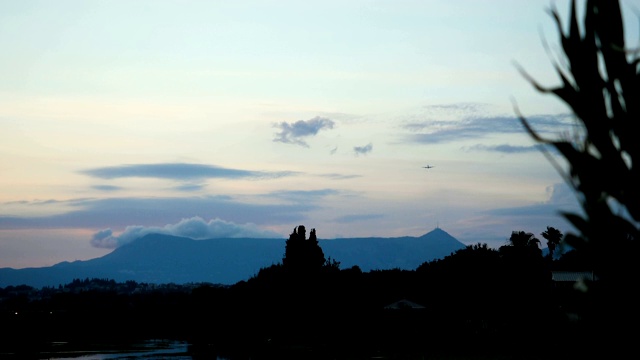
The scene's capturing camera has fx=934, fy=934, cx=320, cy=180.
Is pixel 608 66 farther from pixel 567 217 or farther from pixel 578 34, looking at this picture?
pixel 567 217

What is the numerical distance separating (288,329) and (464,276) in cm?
2185

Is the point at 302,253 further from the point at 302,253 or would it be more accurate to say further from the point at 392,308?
the point at 392,308

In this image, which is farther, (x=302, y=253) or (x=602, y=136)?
(x=302, y=253)

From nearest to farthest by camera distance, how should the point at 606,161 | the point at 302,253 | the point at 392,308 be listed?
the point at 606,161 → the point at 392,308 → the point at 302,253

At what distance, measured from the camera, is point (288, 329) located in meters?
112

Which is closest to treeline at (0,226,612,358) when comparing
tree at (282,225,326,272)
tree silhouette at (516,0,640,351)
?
tree at (282,225,326,272)

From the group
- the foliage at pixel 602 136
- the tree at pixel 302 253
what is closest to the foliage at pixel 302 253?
the tree at pixel 302 253

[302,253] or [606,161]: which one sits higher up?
[302,253]

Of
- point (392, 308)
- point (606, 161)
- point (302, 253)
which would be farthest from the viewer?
point (302, 253)

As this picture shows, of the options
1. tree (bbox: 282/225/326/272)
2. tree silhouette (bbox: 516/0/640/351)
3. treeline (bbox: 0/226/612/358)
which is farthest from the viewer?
tree (bbox: 282/225/326/272)

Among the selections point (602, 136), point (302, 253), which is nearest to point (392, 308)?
point (302, 253)

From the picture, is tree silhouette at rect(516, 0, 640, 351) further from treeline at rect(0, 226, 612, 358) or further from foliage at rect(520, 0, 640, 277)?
treeline at rect(0, 226, 612, 358)

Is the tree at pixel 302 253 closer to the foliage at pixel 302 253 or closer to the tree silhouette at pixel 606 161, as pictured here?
the foliage at pixel 302 253

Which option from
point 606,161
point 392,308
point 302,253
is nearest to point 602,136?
point 606,161
